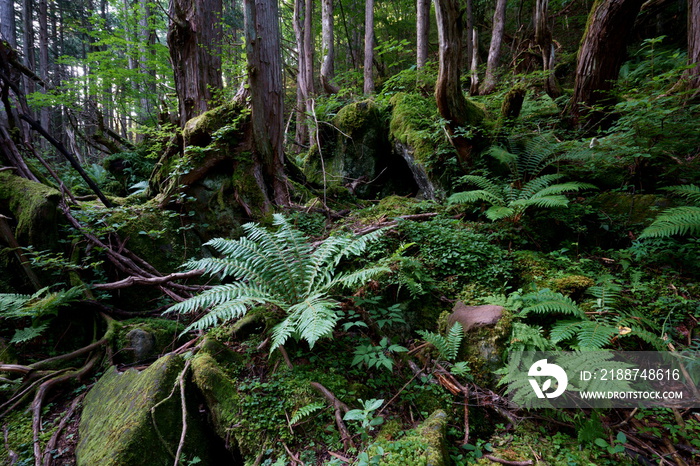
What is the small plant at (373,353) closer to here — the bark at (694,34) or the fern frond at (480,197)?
the fern frond at (480,197)

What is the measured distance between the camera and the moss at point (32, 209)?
3240mm

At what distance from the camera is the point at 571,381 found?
70.8 inches

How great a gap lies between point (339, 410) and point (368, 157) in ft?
17.4

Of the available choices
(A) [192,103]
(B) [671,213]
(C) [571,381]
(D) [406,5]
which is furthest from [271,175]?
(D) [406,5]

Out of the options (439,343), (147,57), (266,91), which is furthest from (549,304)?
(147,57)

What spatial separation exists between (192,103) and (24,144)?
7.36 ft

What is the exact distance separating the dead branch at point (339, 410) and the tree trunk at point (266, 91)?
309 centimetres

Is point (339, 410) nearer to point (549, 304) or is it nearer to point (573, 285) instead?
point (549, 304)

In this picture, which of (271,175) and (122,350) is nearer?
(122,350)

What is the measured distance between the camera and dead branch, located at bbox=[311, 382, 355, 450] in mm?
1694

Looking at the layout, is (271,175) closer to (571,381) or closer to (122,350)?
(122,350)

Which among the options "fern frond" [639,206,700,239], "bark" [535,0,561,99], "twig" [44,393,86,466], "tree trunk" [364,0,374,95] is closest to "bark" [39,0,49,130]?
"tree trunk" [364,0,374,95]

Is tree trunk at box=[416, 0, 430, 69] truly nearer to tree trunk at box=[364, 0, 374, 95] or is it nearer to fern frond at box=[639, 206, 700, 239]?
tree trunk at box=[364, 0, 374, 95]

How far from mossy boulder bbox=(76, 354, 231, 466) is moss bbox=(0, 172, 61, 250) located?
2.22 meters
